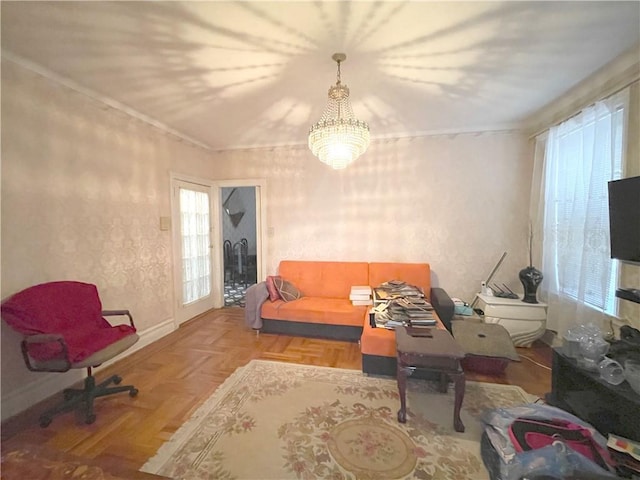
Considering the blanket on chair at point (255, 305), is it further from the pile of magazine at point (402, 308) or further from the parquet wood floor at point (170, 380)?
the pile of magazine at point (402, 308)

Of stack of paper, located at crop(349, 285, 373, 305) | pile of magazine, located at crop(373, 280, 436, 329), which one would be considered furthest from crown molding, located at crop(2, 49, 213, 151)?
pile of magazine, located at crop(373, 280, 436, 329)

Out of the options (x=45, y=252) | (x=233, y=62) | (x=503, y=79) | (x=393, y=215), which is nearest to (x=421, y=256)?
(x=393, y=215)

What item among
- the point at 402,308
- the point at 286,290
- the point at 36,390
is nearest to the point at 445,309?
the point at 402,308

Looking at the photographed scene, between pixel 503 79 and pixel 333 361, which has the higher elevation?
pixel 503 79

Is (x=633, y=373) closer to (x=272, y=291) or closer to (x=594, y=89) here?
(x=594, y=89)

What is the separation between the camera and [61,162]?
226 cm

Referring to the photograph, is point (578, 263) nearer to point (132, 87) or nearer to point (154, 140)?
point (132, 87)

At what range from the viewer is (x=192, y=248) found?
3.92 m

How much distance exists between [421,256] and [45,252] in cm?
401

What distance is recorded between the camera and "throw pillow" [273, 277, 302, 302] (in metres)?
3.43

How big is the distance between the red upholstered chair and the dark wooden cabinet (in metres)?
3.25

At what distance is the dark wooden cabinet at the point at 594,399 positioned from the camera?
4.82ft

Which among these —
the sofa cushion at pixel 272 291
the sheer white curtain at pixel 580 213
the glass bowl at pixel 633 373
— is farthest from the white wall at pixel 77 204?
the sheer white curtain at pixel 580 213

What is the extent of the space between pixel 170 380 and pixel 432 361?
2234 mm
